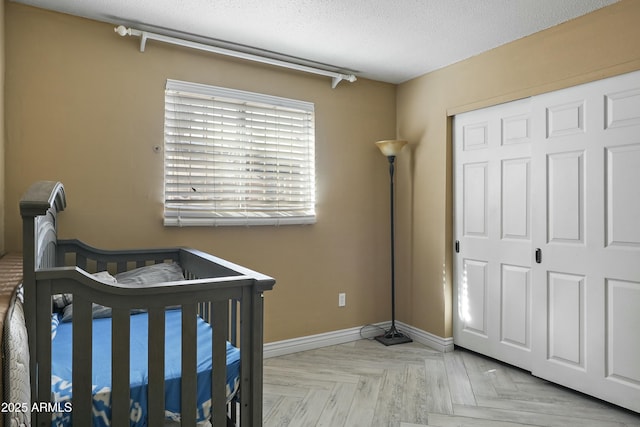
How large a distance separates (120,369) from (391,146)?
2.60 metres

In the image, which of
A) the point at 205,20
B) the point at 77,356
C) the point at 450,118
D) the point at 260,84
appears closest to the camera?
the point at 77,356

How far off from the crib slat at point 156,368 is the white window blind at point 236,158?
1.41 m

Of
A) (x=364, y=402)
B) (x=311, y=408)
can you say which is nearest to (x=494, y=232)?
(x=364, y=402)

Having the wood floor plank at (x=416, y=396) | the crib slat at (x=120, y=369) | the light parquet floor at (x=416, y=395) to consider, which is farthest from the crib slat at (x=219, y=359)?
the wood floor plank at (x=416, y=396)

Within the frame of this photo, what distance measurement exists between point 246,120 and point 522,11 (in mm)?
1843

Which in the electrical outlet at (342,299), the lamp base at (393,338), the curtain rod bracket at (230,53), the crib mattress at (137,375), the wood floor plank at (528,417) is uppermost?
the curtain rod bracket at (230,53)

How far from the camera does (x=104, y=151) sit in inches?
101

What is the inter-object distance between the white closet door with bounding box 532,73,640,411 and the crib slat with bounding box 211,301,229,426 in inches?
82.6

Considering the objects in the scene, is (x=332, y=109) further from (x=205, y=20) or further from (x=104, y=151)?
(x=104, y=151)

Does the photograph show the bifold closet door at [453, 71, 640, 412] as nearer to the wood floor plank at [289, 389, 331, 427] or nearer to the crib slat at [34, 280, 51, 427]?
the wood floor plank at [289, 389, 331, 427]

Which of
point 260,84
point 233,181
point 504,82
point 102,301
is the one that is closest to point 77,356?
point 102,301

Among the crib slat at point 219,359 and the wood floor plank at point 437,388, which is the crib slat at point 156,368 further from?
the wood floor plank at point 437,388

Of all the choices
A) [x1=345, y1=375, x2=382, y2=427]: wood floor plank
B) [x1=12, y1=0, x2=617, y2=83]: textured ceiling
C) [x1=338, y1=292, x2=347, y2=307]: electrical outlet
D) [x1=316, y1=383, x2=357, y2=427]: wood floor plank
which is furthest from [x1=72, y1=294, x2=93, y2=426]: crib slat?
[x1=338, y1=292, x2=347, y2=307]: electrical outlet

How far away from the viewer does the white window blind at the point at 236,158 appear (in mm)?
2789
